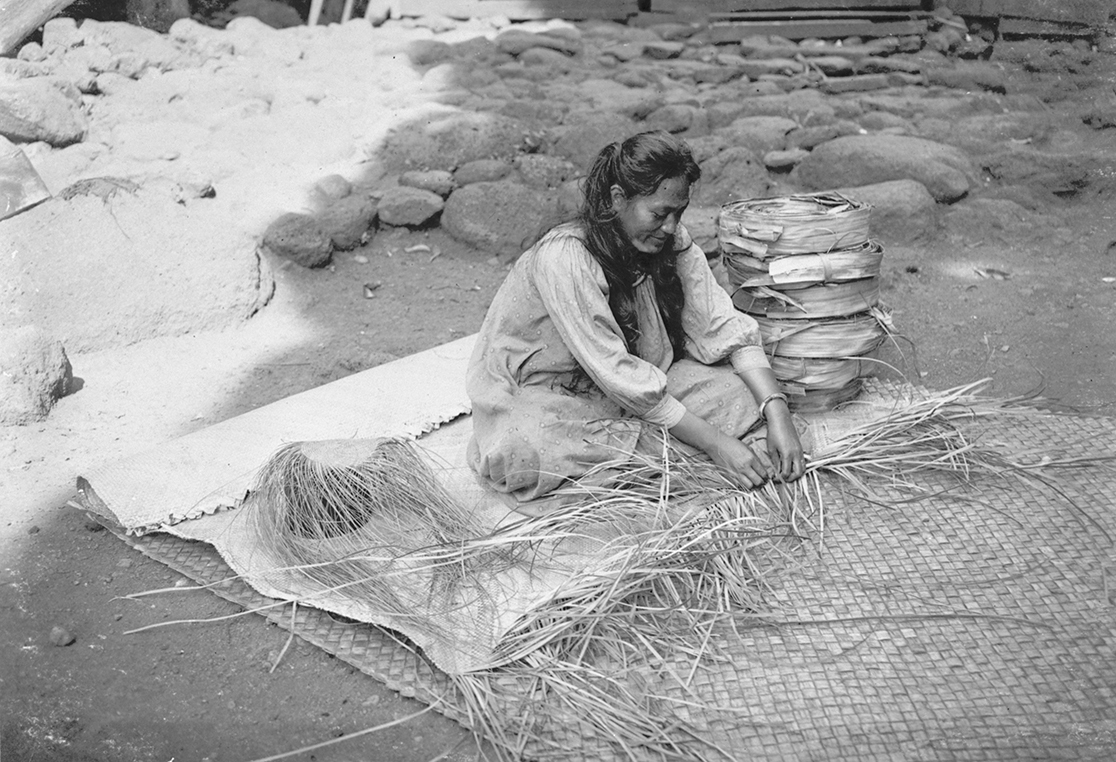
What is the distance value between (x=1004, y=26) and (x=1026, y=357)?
3216 millimetres

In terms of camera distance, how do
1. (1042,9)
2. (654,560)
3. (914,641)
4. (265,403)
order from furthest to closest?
1. (1042,9)
2. (265,403)
3. (654,560)
4. (914,641)

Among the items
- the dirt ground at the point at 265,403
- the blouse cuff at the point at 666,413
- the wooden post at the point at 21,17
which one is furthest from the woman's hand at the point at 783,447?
the wooden post at the point at 21,17

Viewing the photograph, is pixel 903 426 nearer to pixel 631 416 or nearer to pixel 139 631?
pixel 631 416

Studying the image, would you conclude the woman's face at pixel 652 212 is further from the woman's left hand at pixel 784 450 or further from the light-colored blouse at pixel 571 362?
the woman's left hand at pixel 784 450

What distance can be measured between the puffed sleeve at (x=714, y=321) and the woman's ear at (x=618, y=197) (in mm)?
340

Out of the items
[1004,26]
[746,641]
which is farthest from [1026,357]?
[1004,26]

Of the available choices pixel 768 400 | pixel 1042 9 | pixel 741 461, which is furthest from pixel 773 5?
pixel 741 461

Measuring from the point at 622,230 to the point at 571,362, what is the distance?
0.38 m

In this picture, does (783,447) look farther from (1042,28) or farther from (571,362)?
(1042,28)

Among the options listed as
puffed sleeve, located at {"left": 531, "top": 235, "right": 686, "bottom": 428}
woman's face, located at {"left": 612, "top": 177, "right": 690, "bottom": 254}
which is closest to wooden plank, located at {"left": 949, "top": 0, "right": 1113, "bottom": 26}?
woman's face, located at {"left": 612, "top": 177, "right": 690, "bottom": 254}

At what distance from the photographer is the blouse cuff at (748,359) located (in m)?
2.72

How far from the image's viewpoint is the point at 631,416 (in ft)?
8.69

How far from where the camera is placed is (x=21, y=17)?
443 centimetres

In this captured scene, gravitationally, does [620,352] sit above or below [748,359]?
above
